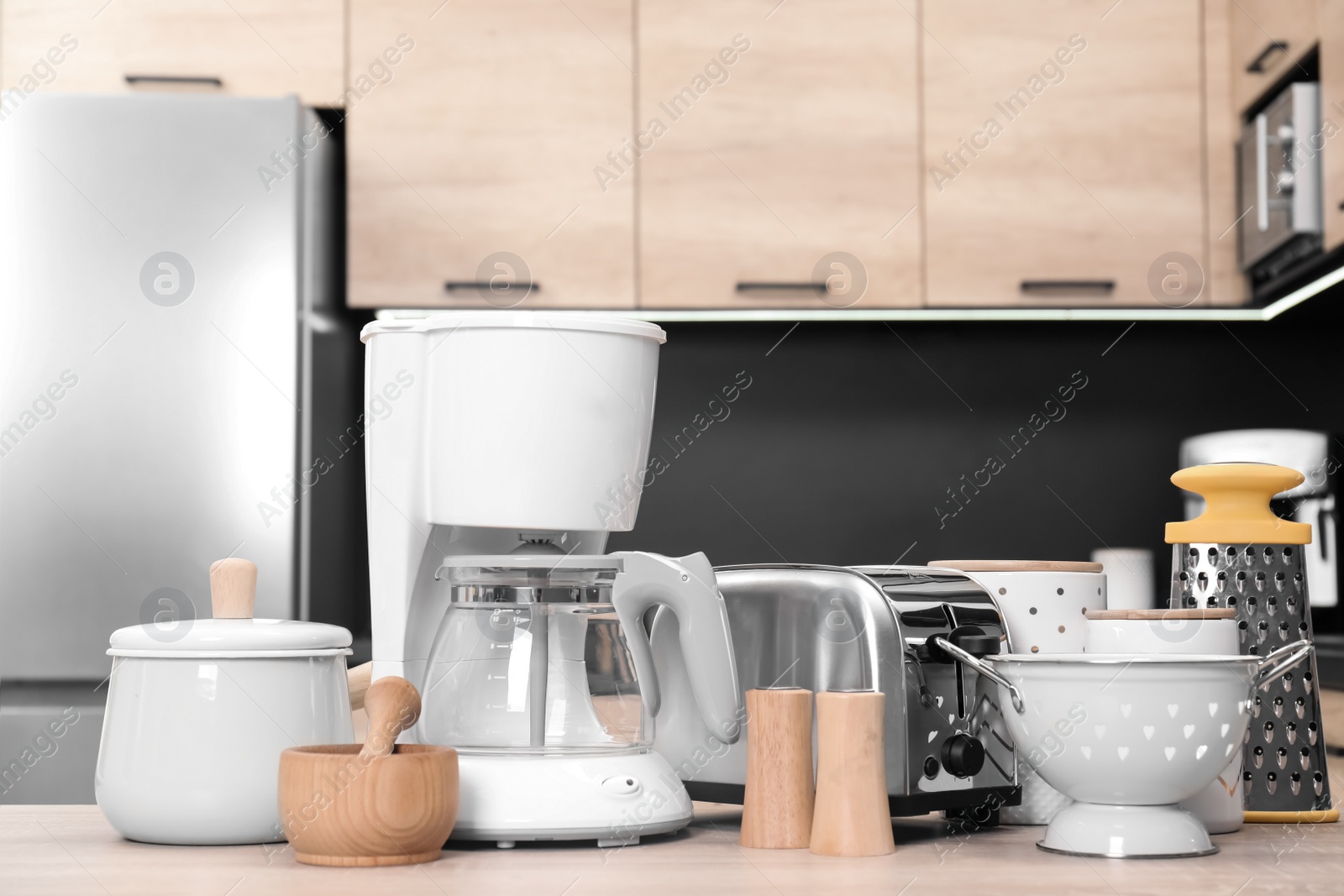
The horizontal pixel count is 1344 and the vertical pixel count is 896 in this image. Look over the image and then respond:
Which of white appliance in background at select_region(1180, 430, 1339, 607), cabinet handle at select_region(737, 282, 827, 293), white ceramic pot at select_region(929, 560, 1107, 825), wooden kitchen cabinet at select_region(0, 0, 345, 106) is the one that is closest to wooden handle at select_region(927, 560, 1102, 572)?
white ceramic pot at select_region(929, 560, 1107, 825)

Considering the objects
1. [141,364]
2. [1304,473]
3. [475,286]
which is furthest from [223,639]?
[1304,473]

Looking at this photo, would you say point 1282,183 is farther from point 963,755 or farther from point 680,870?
point 680,870

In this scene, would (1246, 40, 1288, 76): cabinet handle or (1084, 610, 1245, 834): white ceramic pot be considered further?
(1246, 40, 1288, 76): cabinet handle

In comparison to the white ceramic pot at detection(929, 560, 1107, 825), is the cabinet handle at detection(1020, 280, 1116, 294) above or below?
above

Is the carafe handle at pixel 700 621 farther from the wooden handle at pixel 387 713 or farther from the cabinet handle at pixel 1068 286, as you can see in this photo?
the cabinet handle at pixel 1068 286

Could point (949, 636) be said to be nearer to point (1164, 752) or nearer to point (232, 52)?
point (1164, 752)

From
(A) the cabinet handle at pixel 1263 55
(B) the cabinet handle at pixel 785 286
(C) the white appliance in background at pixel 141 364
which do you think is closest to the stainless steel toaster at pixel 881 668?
(C) the white appliance in background at pixel 141 364

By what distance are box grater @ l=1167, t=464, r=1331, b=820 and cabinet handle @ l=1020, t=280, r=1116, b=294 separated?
5.19ft

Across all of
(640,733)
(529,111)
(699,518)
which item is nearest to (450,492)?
(640,733)

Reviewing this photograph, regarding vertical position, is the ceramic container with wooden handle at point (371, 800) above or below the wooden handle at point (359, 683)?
→ below

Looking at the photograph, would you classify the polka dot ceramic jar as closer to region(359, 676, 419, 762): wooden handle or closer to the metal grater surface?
the metal grater surface

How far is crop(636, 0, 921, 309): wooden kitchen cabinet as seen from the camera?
2.44 metres

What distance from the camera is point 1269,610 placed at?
0.90 meters

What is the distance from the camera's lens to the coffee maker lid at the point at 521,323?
0.88 meters
